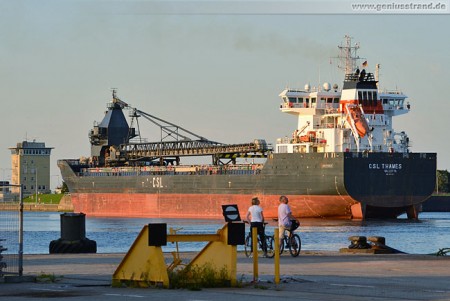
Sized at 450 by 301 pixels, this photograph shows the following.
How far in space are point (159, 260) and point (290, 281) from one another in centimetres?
176

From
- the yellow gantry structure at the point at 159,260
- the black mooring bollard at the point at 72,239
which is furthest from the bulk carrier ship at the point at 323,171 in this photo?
the yellow gantry structure at the point at 159,260

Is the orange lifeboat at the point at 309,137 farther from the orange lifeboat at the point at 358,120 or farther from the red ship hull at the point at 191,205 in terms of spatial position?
the red ship hull at the point at 191,205

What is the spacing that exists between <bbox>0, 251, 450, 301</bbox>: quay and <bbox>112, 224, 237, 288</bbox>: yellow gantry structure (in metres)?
0.22

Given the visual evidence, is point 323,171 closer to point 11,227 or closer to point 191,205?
point 191,205

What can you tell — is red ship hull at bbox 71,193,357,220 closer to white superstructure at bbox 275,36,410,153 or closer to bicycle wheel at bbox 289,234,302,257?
white superstructure at bbox 275,36,410,153

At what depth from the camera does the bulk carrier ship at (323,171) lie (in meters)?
62.8

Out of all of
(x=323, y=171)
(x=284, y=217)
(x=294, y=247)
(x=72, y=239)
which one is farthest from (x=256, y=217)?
(x=323, y=171)

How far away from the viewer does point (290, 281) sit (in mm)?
14617

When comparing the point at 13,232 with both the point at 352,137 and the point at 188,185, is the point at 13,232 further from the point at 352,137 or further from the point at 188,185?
the point at 188,185

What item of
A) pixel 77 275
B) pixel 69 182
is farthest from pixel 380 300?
pixel 69 182

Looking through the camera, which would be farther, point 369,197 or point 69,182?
point 69,182

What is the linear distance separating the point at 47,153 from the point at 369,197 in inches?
3939

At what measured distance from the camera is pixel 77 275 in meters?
15.9

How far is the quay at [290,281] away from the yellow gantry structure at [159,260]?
0.22 meters
